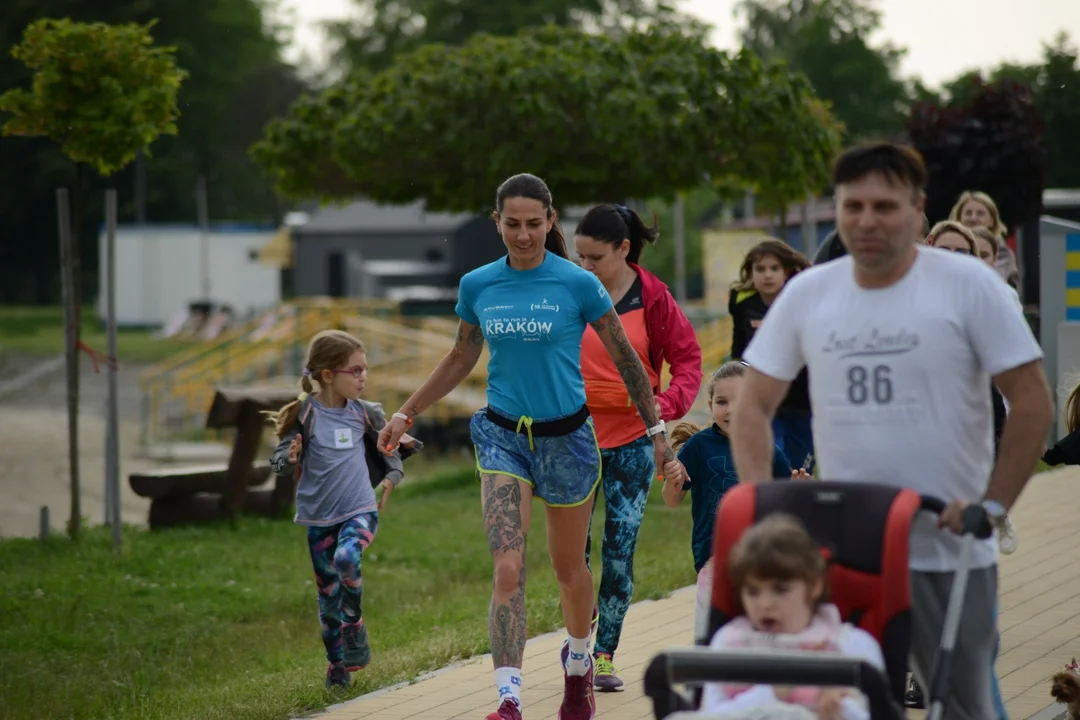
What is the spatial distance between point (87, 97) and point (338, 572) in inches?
234

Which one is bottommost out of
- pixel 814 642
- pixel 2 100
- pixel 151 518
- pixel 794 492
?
pixel 151 518

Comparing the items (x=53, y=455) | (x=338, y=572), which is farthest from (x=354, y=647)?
(x=53, y=455)

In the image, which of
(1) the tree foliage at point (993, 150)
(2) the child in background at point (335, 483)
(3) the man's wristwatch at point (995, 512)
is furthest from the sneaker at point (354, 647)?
(1) the tree foliage at point (993, 150)

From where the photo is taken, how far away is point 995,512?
383 centimetres

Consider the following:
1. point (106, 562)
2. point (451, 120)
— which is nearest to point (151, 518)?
point (106, 562)

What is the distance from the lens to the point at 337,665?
23.5 ft

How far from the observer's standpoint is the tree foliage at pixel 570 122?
1599cm

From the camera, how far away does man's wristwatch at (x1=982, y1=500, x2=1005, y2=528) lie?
3.82m

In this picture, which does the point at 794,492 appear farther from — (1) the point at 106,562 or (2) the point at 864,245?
(1) the point at 106,562

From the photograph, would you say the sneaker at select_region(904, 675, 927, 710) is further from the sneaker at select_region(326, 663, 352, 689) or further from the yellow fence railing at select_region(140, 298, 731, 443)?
the yellow fence railing at select_region(140, 298, 731, 443)

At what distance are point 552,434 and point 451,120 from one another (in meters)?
10.6

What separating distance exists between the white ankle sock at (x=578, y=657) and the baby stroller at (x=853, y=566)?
89.2 inches

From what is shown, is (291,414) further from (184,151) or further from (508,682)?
(184,151)

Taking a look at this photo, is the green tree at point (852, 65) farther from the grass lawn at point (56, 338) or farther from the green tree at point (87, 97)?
the green tree at point (87, 97)
